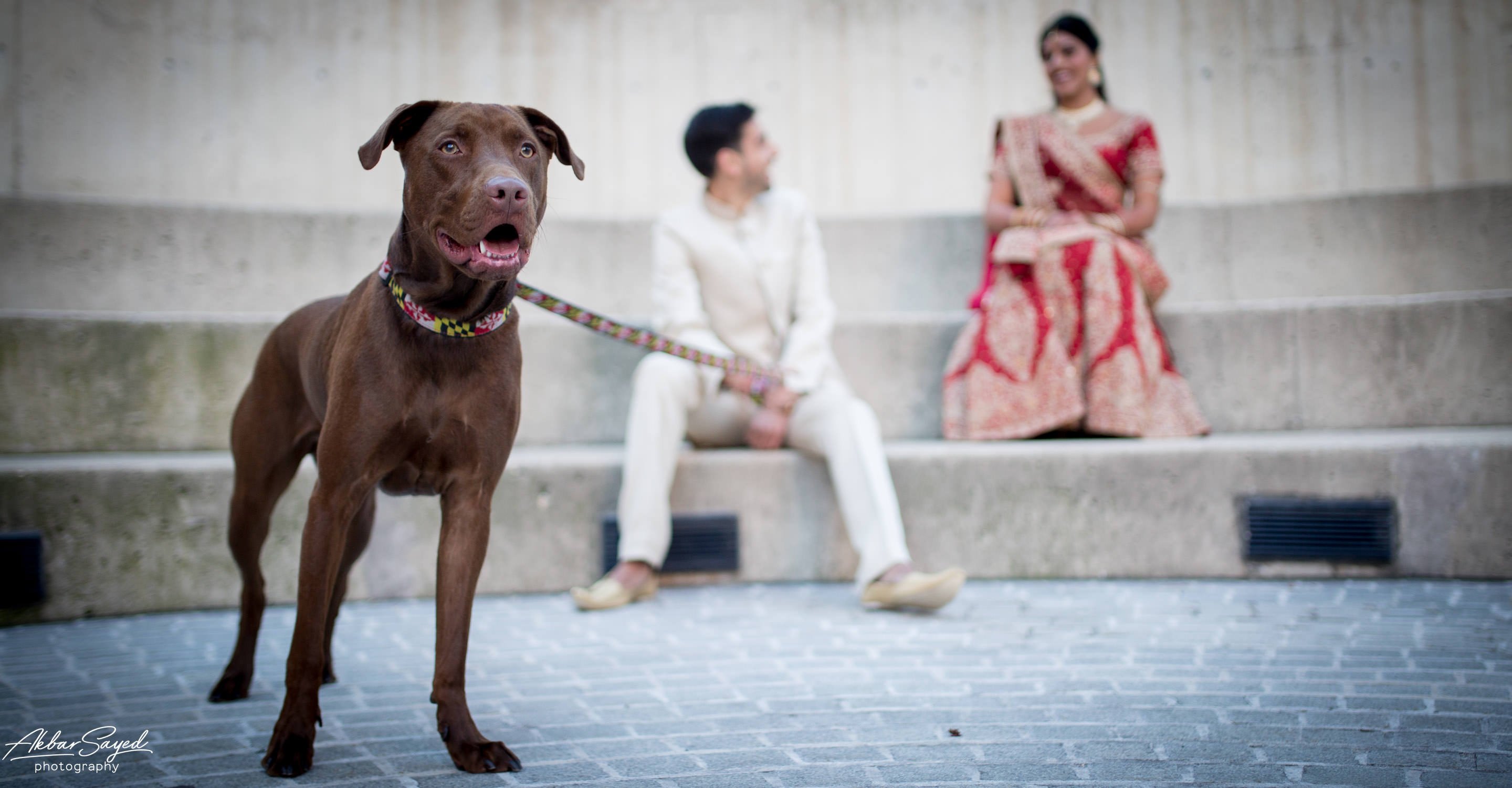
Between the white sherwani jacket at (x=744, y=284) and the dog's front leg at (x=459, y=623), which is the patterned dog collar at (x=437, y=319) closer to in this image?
the dog's front leg at (x=459, y=623)

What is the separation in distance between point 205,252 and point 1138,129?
3958 mm

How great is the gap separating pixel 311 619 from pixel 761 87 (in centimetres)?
483

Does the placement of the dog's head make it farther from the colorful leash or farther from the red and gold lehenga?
the red and gold lehenga

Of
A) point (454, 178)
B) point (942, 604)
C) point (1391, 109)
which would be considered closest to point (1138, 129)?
point (942, 604)

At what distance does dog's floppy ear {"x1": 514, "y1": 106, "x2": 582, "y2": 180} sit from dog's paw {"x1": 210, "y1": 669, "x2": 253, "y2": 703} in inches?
52.7

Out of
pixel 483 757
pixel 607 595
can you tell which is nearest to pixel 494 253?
pixel 483 757

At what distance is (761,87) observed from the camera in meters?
6.09

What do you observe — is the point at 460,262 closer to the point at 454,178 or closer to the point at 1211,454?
the point at 454,178

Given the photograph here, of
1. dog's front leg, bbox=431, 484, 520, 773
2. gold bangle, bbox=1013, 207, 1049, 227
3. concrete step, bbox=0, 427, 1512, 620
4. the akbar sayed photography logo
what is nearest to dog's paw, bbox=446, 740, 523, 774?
dog's front leg, bbox=431, 484, 520, 773

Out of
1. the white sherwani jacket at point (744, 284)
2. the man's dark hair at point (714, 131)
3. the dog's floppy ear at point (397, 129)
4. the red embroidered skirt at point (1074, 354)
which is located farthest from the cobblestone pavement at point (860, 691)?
the man's dark hair at point (714, 131)

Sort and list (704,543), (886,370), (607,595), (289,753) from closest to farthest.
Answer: (289,753) → (607,595) → (704,543) → (886,370)

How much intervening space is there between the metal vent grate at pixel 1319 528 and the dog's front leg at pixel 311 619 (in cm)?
289

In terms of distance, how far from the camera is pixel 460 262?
1.71m

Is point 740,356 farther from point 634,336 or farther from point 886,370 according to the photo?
point 634,336
